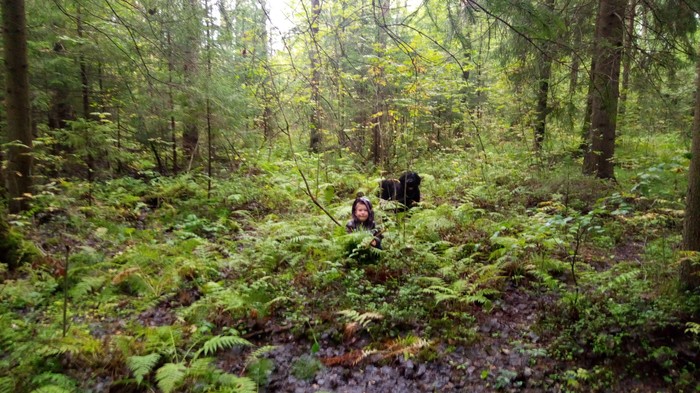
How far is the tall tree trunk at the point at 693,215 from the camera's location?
378 centimetres

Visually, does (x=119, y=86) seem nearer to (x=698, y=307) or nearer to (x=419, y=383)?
(x=419, y=383)

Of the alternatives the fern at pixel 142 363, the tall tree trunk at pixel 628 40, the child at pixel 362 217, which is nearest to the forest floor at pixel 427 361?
the fern at pixel 142 363

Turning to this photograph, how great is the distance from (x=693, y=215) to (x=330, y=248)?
14.8ft

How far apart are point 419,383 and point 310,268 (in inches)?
105

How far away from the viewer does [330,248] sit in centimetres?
636

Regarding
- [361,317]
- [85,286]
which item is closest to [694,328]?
[361,317]

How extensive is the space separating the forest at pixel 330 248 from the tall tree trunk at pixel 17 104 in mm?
23

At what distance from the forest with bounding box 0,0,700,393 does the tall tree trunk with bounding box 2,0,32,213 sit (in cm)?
2

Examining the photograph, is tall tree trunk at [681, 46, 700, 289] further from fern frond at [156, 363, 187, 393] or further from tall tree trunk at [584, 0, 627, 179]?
tall tree trunk at [584, 0, 627, 179]

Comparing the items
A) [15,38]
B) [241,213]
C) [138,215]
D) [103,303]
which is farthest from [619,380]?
→ [15,38]

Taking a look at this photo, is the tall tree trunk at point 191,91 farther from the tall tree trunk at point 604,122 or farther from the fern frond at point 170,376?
the tall tree trunk at point 604,122

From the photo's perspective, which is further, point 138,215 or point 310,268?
point 138,215

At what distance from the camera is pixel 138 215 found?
28.3 ft

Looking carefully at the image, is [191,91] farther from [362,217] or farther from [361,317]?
[361,317]
